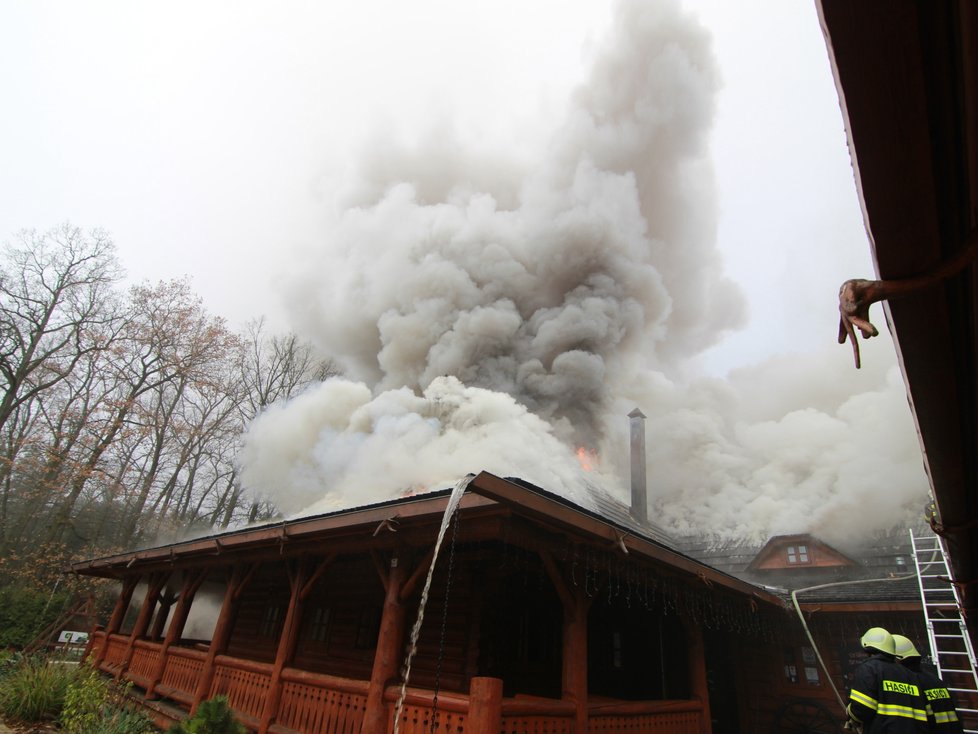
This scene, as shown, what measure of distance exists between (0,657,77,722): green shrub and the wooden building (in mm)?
1246

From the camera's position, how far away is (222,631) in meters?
8.29

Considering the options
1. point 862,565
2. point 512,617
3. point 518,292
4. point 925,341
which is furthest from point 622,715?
point 518,292

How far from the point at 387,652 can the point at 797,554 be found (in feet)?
39.0

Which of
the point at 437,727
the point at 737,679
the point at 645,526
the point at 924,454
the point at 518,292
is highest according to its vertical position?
the point at 518,292

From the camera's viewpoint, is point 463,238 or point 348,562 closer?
point 348,562

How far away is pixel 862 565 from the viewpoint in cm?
1252

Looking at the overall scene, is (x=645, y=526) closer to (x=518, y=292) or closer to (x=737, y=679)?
(x=737, y=679)

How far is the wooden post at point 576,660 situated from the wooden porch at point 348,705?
0.08 m

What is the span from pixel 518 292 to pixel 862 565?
12118 millimetres

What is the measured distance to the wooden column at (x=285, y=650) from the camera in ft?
21.6

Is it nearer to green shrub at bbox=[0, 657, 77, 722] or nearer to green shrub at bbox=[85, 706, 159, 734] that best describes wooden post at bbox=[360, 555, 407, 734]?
green shrub at bbox=[85, 706, 159, 734]

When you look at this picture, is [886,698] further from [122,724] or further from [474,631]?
[122,724]

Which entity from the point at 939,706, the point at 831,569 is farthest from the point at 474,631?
the point at 831,569

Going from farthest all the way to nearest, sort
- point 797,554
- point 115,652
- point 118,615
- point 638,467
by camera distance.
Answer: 1. point 638,467
2. point 797,554
3. point 118,615
4. point 115,652
